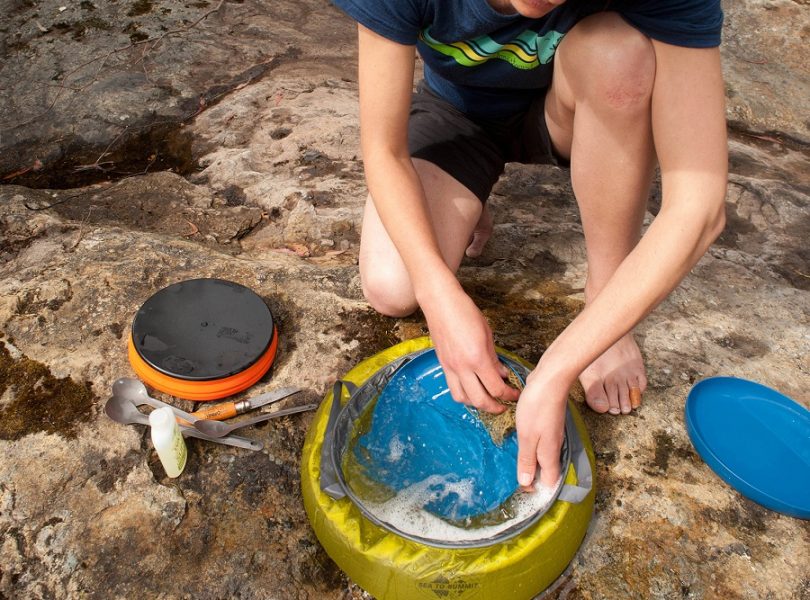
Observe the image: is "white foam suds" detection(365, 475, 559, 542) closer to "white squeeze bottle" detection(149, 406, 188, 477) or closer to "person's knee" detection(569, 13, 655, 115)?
"white squeeze bottle" detection(149, 406, 188, 477)

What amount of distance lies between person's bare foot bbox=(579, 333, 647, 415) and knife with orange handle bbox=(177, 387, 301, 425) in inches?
30.6

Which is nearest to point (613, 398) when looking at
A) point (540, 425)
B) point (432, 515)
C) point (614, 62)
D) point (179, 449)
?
point (540, 425)

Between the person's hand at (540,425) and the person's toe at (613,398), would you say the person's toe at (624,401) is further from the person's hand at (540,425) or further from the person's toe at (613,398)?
the person's hand at (540,425)

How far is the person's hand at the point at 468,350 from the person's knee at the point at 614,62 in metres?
0.56

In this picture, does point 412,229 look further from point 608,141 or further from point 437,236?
point 608,141

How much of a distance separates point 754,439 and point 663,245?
23.8 inches

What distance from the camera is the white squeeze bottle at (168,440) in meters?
1.32

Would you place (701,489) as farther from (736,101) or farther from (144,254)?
(736,101)

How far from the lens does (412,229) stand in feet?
4.62

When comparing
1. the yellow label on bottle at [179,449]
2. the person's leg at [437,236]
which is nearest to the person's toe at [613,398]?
the person's leg at [437,236]

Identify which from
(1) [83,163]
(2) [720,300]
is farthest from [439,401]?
(1) [83,163]

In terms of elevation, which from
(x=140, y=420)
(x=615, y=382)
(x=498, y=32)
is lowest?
(x=140, y=420)

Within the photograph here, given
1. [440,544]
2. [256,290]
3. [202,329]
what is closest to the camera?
[440,544]

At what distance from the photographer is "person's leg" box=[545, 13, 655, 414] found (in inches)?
54.5
